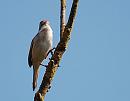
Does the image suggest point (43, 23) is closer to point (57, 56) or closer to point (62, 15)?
point (62, 15)

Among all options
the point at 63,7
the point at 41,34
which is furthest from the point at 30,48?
the point at 63,7

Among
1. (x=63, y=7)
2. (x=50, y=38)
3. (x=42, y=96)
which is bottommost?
(x=42, y=96)

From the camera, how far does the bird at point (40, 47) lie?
859cm

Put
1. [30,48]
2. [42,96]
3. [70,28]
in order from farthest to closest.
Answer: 1. [30,48]
2. [70,28]
3. [42,96]

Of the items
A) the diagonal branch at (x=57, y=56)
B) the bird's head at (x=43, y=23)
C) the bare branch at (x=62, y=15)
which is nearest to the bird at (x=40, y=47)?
the bird's head at (x=43, y=23)

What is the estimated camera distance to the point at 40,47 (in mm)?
8742

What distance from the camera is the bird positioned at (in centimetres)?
859

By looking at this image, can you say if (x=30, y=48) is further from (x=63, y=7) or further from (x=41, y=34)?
(x=63, y=7)

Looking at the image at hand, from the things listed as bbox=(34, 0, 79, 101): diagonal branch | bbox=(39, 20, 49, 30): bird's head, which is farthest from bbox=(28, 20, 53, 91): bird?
bbox=(34, 0, 79, 101): diagonal branch

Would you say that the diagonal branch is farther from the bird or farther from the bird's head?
the bird's head

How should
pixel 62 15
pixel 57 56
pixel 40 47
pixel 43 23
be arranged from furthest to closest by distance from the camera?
pixel 43 23 < pixel 40 47 < pixel 62 15 < pixel 57 56

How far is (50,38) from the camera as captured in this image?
28.9ft

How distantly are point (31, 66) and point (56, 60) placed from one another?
3.83 meters

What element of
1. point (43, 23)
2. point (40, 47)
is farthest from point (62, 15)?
point (43, 23)
